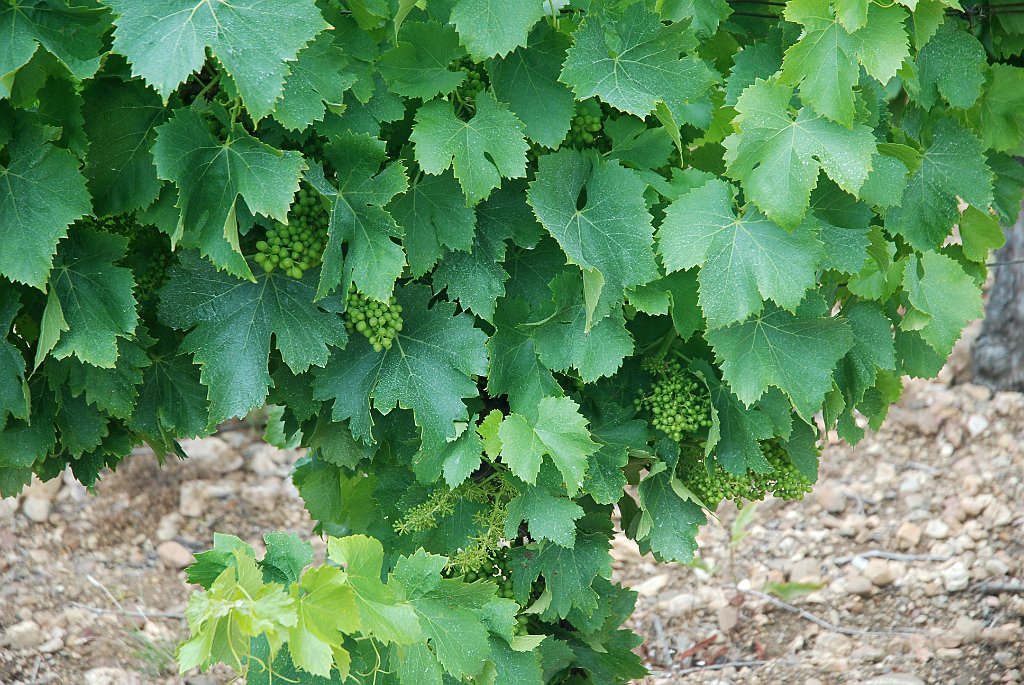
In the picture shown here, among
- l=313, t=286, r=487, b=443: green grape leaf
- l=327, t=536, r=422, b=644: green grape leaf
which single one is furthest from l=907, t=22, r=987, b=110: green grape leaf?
l=327, t=536, r=422, b=644: green grape leaf

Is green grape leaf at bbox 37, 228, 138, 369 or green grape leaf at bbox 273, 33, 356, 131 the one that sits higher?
green grape leaf at bbox 273, 33, 356, 131

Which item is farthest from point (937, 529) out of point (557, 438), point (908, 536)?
point (557, 438)

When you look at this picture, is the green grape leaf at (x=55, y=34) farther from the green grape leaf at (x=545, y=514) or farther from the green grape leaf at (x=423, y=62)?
the green grape leaf at (x=545, y=514)

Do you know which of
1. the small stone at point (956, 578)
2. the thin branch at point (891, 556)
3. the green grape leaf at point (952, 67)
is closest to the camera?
the green grape leaf at point (952, 67)

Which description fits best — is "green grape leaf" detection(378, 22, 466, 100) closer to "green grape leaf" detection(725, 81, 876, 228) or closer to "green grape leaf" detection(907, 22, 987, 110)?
"green grape leaf" detection(725, 81, 876, 228)

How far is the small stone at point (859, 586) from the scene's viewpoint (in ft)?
12.5

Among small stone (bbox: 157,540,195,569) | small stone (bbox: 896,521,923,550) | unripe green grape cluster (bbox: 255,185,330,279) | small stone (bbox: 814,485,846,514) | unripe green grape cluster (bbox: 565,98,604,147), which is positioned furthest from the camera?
small stone (bbox: 814,485,846,514)

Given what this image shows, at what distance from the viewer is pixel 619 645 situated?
2543 mm

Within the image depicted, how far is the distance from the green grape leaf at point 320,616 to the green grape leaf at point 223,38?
0.73m

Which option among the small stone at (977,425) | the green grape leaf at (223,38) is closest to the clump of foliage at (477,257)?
the green grape leaf at (223,38)

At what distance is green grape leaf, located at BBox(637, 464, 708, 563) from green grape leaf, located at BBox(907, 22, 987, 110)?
1.02 metres

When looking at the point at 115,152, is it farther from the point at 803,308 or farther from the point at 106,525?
the point at 106,525

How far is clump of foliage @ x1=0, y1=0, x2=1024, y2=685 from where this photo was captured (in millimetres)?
1699

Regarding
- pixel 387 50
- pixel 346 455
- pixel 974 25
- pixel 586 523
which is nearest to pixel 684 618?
pixel 586 523
